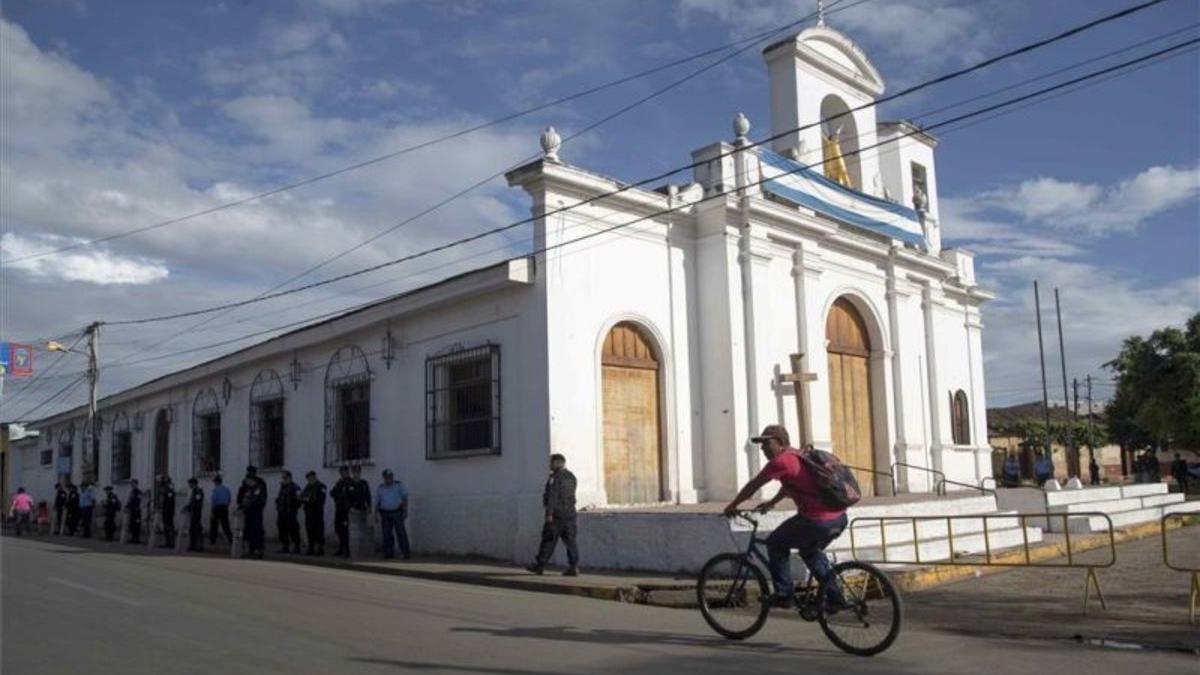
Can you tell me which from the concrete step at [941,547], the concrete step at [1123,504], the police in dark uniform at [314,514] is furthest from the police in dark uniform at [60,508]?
the concrete step at [1123,504]

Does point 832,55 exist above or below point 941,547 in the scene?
above

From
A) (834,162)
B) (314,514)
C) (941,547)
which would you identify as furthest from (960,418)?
(314,514)

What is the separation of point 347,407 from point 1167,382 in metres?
25.5

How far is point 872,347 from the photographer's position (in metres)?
20.8

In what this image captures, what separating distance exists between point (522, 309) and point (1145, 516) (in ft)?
43.2

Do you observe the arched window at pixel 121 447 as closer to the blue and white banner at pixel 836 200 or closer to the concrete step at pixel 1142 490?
the blue and white banner at pixel 836 200

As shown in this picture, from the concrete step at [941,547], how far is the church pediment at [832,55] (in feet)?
31.5

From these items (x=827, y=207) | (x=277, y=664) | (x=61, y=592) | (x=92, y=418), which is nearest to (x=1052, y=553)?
(x=827, y=207)

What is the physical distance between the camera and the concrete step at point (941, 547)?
41.4 feet

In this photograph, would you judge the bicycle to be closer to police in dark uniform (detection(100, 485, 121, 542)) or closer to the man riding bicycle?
the man riding bicycle

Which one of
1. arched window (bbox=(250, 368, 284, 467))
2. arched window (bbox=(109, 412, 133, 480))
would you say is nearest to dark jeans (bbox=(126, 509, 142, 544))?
arched window (bbox=(250, 368, 284, 467))

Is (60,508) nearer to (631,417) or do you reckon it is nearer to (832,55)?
(631,417)

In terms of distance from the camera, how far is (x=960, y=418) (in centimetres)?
2384

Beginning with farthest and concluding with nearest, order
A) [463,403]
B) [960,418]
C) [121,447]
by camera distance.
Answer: [121,447] < [960,418] < [463,403]
